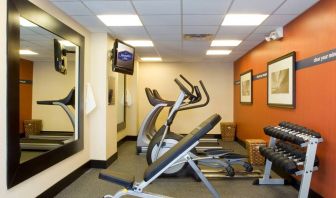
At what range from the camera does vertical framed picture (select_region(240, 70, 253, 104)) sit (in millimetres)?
6449

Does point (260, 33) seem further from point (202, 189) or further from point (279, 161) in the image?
point (202, 189)

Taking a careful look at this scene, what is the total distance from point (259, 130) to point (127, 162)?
9.72 ft

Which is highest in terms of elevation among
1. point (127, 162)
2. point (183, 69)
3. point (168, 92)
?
point (183, 69)

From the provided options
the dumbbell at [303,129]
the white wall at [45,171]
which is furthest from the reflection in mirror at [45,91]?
the dumbbell at [303,129]

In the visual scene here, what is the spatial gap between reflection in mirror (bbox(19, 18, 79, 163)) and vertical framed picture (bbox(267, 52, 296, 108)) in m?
3.49

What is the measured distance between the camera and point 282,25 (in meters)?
4.42

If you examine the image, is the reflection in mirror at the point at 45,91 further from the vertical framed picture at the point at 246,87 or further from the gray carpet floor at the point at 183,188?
the vertical framed picture at the point at 246,87

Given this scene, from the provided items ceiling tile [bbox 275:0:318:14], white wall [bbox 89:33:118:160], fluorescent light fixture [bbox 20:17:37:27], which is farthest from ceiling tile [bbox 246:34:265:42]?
fluorescent light fixture [bbox 20:17:37:27]

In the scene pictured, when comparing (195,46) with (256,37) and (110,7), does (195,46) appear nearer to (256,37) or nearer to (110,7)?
(256,37)

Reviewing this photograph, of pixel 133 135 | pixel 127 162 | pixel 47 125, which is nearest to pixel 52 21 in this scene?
pixel 47 125

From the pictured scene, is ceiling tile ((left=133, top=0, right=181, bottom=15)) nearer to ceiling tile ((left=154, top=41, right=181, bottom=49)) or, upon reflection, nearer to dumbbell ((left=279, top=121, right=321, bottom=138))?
ceiling tile ((left=154, top=41, right=181, bottom=49))

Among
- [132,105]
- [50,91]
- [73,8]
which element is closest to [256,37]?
[73,8]

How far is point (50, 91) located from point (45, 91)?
8cm

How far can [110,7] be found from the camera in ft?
11.9
